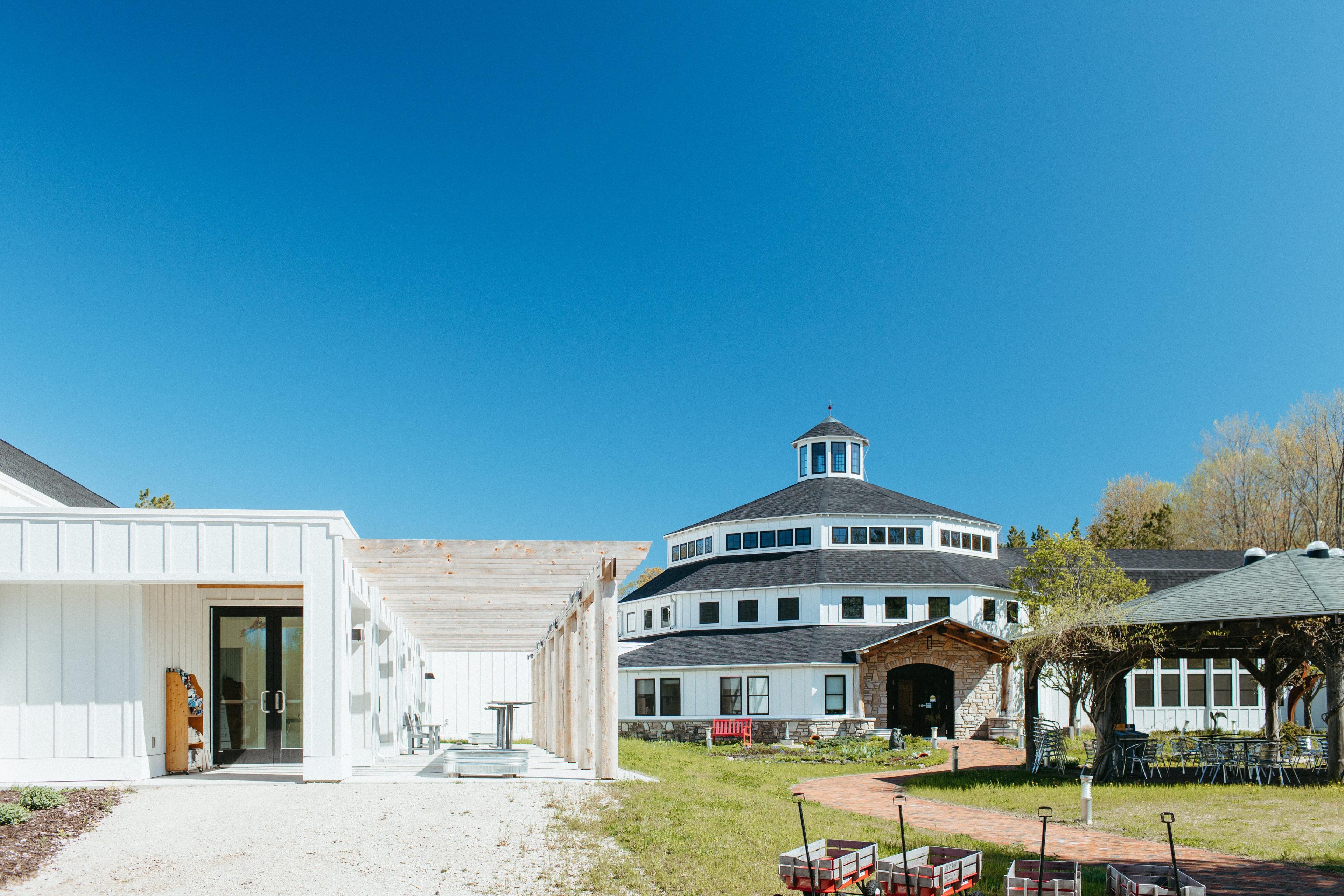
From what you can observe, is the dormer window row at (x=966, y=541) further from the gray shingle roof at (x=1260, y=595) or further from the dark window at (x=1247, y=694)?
the gray shingle roof at (x=1260, y=595)

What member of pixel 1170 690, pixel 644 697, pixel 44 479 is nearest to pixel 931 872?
pixel 44 479

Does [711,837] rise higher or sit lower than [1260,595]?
lower

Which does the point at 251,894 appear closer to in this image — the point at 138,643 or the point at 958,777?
the point at 138,643

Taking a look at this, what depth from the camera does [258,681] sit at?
17.8m

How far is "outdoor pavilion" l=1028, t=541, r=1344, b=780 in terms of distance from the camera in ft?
57.6

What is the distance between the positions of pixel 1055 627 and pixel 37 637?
1595 centimetres

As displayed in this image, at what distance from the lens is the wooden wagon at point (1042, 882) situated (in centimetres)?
760

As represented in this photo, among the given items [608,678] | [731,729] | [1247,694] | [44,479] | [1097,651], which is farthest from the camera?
[1247,694]

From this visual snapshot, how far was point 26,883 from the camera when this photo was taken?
9.59 m

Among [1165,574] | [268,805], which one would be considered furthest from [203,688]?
[1165,574]

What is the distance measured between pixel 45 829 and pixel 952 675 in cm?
2910

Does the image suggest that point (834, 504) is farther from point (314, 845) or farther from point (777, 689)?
point (314, 845)

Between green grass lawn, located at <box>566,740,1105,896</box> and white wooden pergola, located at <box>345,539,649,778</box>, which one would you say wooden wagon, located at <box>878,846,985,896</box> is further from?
white wooden pergola, located at <box>345,539,649,778</box>

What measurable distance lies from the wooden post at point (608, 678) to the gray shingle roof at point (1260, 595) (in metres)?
9.68
